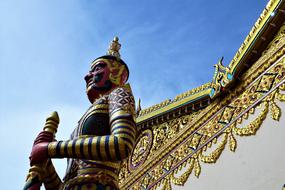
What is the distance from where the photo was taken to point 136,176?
565 centimetres

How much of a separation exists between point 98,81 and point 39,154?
Result: 803mm

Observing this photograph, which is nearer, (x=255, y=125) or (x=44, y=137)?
(x=44, y=137)

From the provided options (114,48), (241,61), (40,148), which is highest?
(241,61)

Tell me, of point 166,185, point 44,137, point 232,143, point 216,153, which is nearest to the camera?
point 44,137

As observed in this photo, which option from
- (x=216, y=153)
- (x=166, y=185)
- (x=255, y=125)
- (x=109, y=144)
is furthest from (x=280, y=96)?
(x=109, y=144)

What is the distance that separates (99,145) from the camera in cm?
255

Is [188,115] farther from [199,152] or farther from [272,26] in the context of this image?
[272,26]

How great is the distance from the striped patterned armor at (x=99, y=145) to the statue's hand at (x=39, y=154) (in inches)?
1.3

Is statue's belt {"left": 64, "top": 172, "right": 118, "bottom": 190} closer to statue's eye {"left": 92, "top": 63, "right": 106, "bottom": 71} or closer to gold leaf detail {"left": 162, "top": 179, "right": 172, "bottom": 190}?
statue's eye {"left": 92, "top": 63, "right": 106, "bottom": 71}

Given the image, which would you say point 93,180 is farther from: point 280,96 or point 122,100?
point 280,96

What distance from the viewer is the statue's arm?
253 cm

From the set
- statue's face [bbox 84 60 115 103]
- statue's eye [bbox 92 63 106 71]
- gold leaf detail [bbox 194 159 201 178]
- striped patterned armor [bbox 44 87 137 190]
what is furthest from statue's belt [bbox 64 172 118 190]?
gold leaf detail [bbox 194 159 201 178]

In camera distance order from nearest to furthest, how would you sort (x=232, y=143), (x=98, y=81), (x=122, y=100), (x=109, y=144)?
(x=109, y=144) < (x=122, y=100) < (x=98, y=81) < (x=232, y=143)

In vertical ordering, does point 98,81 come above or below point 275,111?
above
